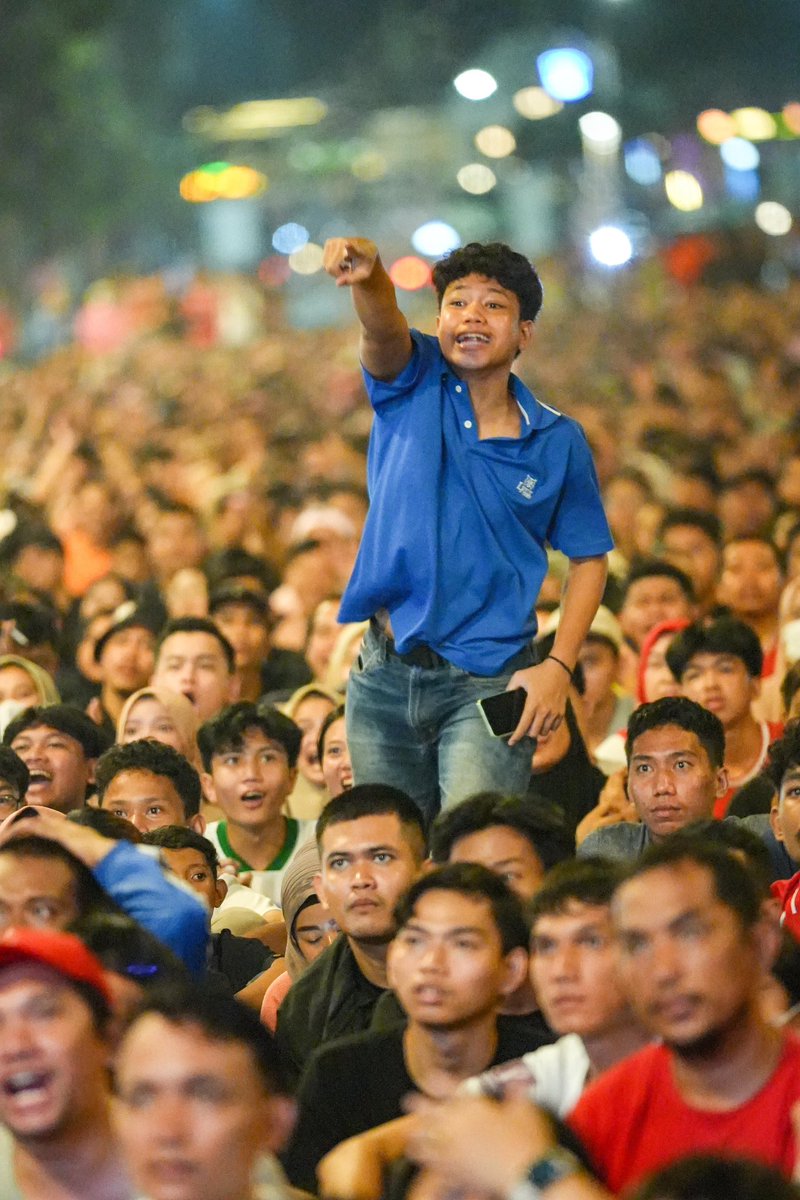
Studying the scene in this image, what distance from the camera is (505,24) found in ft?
117

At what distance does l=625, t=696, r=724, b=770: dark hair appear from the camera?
22.2 ft

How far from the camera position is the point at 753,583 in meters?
10.2

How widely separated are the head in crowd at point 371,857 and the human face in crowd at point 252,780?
199cm

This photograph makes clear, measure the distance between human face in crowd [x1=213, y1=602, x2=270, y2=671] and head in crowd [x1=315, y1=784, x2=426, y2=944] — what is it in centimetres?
450

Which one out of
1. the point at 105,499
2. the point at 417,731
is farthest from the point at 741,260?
the point at 417,731

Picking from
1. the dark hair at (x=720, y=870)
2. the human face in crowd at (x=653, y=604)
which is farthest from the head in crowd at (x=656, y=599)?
the dark hair at (x=720, y=870)

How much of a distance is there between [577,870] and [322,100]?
4681 cm

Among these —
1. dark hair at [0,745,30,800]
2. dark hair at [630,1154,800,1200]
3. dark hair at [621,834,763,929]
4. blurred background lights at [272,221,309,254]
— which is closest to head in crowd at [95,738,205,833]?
dark hair at [0,745,30,800]

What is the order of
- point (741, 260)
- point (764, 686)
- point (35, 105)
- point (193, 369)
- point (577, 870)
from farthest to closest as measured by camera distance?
point (741, 260)
point (35, 105)
point (193, 369)
point (764, 686)
point (577, 870)

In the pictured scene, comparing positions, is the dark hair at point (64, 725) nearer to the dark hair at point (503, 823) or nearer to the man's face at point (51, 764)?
A: the man's face at point (51, 764)

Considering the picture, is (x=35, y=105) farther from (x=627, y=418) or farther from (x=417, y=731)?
(x=417, y=731)

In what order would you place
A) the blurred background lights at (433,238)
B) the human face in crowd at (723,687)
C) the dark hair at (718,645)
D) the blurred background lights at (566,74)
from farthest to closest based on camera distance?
1. the blurred background lights at (433,238)
2. the blurred background lights at (566,74)
3. the dark hair at (718,645)
4. the human face in crowd at (723,687)

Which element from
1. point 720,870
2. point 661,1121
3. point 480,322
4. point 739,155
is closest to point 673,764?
point 480,322

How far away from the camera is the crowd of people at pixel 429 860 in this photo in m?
3.80
